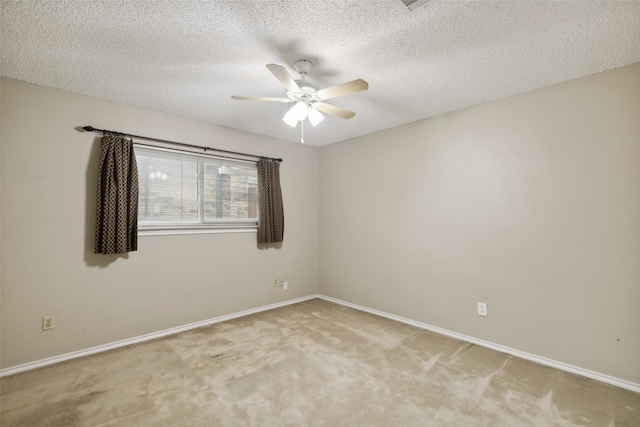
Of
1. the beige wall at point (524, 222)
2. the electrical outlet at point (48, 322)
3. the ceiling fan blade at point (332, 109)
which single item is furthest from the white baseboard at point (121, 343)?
the ceiling fan blade at point (332, 109)

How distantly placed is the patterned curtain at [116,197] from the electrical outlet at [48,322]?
65 centimetres

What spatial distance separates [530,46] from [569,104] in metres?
0.83

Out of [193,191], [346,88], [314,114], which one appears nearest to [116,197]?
[193,191]

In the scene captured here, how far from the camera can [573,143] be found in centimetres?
237

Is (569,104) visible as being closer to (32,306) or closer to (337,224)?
(337,224)

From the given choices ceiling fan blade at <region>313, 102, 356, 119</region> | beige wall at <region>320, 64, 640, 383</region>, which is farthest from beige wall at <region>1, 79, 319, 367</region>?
beige wall at <region>320, 64, 640, 383</region>

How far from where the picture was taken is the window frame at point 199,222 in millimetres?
3047

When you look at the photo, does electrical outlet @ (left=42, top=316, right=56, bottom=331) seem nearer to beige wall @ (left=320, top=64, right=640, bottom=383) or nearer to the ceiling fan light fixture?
the ceiling fan light fixture

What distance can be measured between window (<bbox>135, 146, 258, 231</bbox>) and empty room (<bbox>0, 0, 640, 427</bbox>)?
0.09 feet

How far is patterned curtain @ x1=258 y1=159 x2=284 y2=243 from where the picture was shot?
3857mm

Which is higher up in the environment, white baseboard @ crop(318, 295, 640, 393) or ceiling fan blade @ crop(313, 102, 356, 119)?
ceiling fan blade @ crop(313, 102, 356, 119)

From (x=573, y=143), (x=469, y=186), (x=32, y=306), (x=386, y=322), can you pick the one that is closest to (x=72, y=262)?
(x=32, y=306)

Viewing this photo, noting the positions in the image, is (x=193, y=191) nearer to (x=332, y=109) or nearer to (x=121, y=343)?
(x=121, y=343)

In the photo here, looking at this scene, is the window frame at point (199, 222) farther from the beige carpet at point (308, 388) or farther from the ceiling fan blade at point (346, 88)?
the ceiling fan blade at point (346, 88)
